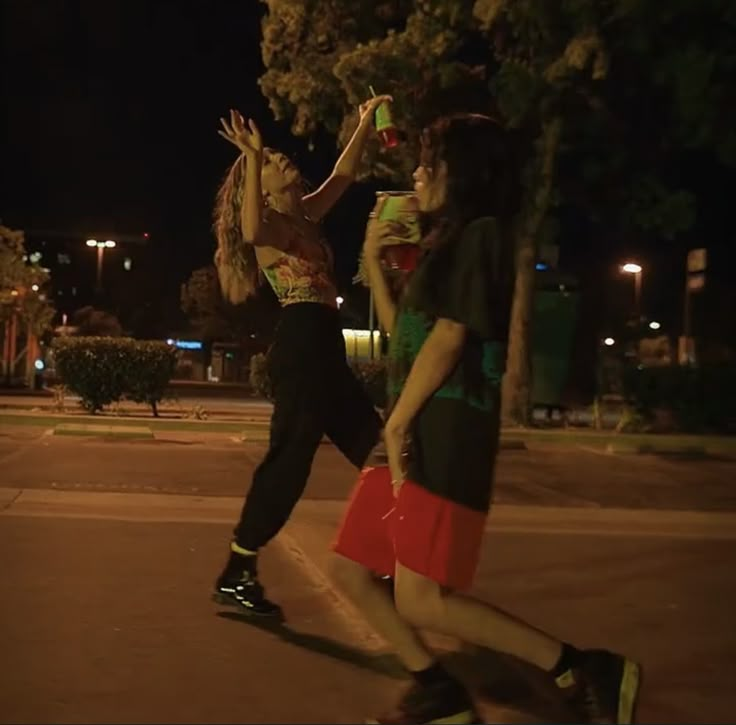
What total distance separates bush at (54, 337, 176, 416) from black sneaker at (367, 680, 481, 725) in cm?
1555

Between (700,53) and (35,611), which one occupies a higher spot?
(700,53)

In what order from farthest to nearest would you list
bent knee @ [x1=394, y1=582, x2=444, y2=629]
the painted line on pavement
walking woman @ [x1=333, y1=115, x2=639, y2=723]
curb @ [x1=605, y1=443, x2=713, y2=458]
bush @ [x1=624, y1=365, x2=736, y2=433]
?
bush @ [x1=624, y1=365, x2=736, y2=433] → curb @ [x1=605, y1=443, x2=713, y2=458] → the painted line on pavement → bent knee @ [x1=394, y1=582, x2=444, y2=629] → walking woman @ [x1=333, y1=115, x2=639, y2=723]

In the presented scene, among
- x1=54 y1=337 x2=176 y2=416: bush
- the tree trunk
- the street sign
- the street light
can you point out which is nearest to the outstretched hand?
x1=54 y1=337 x2=176 y2=416: bush

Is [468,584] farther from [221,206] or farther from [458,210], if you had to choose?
[221,206]

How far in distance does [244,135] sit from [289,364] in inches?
38.7

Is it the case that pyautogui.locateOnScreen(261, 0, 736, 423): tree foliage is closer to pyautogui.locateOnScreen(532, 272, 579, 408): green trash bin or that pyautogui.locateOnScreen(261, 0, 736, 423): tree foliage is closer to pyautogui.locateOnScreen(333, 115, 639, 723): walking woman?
pyautogui.locateOnScreen(532, 272, 579, 408): green trash bin

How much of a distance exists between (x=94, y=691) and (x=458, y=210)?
2.23m

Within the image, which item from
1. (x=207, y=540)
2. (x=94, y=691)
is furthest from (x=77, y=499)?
(x=94, y=691)

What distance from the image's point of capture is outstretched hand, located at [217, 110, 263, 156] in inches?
219

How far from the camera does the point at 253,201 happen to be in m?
5.55

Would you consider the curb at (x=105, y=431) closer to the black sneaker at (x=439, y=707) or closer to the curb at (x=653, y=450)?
the curb at (x=653, y=450)

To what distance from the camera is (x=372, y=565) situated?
4695mm

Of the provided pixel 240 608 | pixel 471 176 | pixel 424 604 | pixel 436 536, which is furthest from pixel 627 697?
pixel 240 608

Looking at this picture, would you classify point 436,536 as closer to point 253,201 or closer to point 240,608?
point 253,201
